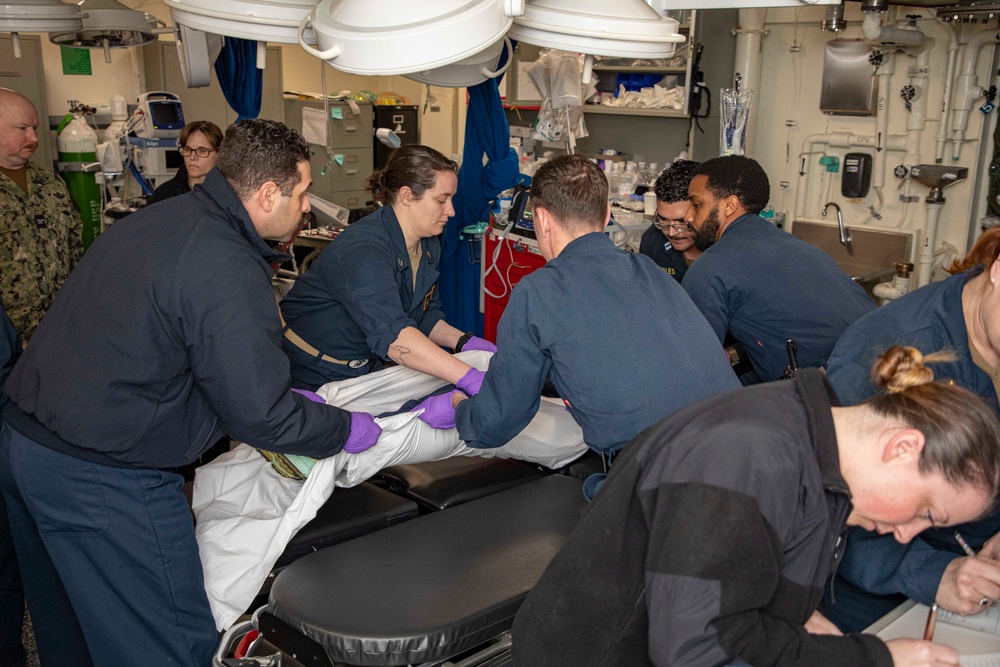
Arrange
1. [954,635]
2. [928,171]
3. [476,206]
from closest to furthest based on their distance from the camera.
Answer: [954,635] < [928,171] < [476,206]

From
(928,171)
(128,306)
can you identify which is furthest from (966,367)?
(928,171)

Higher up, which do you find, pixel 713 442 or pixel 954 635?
pixel 713 442

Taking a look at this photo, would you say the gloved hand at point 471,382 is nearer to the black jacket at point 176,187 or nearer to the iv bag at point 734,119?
the black jacket at point 176,187

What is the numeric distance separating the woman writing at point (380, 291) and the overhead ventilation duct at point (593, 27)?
91 cm

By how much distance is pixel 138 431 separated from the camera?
1.76 metres

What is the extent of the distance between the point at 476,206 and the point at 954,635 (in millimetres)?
3397

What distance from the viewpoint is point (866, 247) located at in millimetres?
4617

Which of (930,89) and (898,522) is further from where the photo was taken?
(930,89)

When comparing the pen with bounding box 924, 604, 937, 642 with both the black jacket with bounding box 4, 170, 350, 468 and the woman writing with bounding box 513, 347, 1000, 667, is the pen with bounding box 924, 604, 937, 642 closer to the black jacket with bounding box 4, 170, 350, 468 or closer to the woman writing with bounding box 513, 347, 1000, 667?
the woman writing with bounding box 513, 347, 1000, 667

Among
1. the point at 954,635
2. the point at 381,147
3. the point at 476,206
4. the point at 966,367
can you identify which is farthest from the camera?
the point at 381,147

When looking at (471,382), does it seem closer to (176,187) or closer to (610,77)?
(176,187)

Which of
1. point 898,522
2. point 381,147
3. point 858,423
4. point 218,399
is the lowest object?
point 381,147

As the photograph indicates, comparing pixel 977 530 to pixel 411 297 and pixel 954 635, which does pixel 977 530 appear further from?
pixel 411 297

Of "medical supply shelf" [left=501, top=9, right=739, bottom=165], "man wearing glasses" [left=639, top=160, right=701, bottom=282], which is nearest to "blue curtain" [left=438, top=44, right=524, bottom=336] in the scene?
"man wearing glasses" [left=639, top=160, right=701, bottom=282]
